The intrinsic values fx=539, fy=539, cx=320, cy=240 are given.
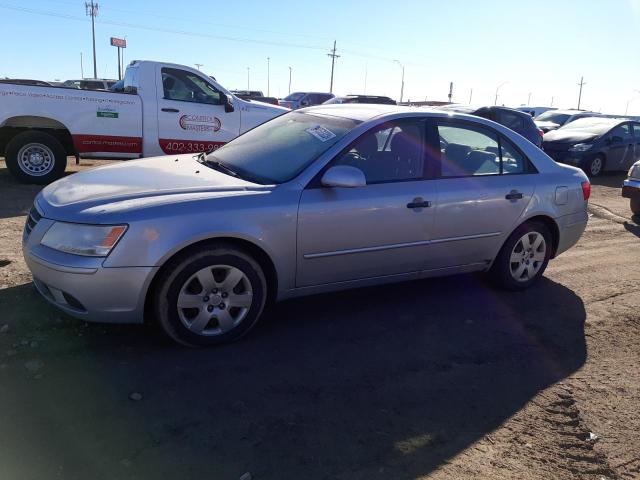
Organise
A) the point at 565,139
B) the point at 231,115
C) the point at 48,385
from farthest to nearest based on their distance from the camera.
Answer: the point at 565,139
the point at 231,115
the point at 48,385

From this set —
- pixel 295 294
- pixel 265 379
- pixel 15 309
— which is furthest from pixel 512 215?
pixel 15 309

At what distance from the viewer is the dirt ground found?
259 centimetres

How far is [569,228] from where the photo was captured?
510cm

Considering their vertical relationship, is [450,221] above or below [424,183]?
below

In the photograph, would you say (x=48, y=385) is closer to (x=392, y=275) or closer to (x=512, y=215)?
(x=392, y=275)

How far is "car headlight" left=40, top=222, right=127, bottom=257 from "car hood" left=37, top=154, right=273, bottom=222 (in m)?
0.08

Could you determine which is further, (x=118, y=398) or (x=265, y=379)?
(x=265, y=379)

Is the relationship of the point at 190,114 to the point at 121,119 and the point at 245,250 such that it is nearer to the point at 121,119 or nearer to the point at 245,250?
the point at 121,119

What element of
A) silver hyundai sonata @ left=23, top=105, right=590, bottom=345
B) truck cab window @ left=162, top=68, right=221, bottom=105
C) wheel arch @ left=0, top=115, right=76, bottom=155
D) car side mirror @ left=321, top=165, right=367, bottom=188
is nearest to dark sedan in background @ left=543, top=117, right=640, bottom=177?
truck cab window @ left=162, top=68, right=221, bottom=105

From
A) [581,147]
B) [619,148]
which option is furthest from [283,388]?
[619,148]

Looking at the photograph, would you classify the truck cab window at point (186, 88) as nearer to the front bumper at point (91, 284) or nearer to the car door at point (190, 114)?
the car door at point (190, 114)

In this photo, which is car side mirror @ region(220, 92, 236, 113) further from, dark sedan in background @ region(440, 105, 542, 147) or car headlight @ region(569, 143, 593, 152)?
car headlight @ region(569, 143, 593, 152)

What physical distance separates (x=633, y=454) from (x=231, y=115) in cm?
807

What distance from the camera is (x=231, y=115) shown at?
31.0ft
